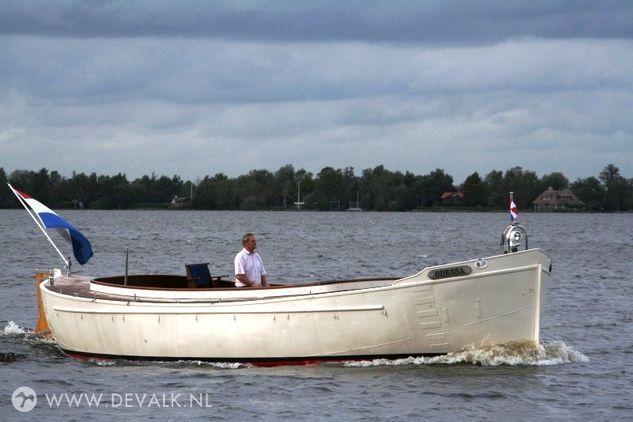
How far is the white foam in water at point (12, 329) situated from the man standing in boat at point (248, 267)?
23.9 feet

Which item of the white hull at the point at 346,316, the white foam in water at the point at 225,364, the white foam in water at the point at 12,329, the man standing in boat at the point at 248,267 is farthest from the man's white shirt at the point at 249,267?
the white foam in water at the point at 12,329

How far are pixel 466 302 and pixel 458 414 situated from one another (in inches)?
96.6

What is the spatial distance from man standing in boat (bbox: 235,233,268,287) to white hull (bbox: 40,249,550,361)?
0.79 metres

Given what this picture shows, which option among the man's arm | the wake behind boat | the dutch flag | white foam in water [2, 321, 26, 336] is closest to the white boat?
the wake behind boat

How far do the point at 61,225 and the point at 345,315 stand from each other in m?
6.81

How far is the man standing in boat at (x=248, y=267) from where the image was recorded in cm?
2169

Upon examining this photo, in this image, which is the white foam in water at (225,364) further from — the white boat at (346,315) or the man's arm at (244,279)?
the man's arm at (244,279)

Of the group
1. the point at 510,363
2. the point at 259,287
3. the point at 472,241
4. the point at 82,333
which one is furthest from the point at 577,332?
the point at 472,241

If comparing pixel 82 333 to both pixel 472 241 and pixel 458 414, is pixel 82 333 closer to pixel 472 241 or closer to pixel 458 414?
pixel 458 414

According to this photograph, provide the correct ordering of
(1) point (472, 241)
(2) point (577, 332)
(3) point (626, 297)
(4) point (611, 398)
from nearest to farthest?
(4) point (611, 398) → (2) point (577, 332) → (3) point (626, 297) → (1) point (472, 241)

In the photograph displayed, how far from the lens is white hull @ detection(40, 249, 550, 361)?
2025 cm

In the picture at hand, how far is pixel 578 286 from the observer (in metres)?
41.1

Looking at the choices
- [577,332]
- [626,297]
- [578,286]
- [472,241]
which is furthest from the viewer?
[472,241]

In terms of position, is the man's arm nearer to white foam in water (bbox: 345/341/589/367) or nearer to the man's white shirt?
the man's white shirt
